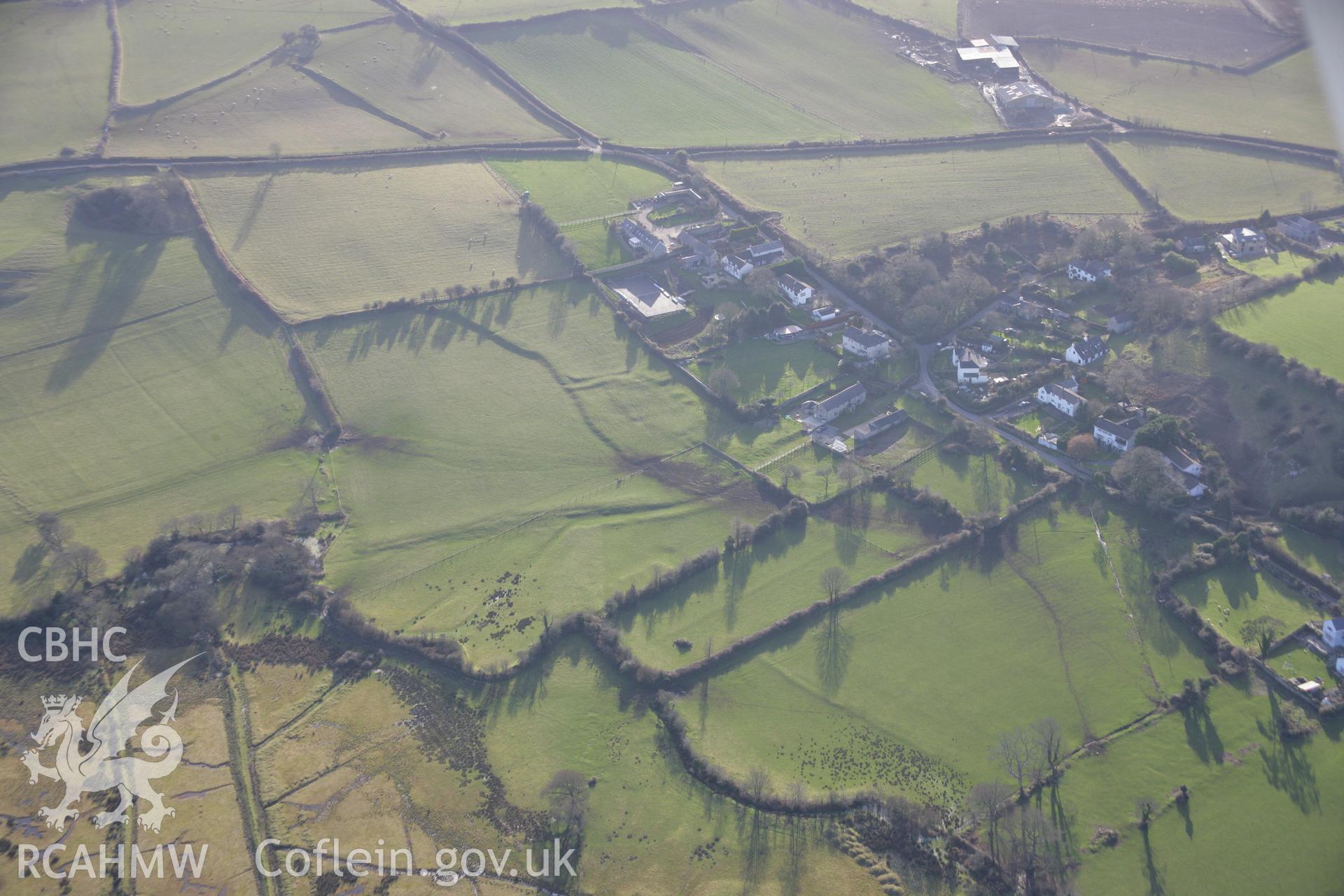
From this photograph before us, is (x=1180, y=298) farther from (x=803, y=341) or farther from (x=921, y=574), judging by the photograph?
(x=921, y=574)

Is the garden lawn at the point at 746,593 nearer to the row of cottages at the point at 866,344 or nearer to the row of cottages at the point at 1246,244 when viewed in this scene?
the row of cottages at the point at 866,344

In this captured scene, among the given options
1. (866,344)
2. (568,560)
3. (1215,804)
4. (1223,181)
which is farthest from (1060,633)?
(1223,181)

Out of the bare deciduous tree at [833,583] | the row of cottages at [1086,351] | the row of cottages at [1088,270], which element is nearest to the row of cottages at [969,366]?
the row of cottages at [1086,351]

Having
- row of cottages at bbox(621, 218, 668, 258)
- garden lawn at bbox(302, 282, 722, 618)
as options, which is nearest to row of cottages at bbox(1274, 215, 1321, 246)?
row of cottages at bbox(621, 218, 668, 258)

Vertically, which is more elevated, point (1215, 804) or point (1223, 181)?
point (1223, 181)

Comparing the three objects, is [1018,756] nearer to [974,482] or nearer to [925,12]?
[974,482]

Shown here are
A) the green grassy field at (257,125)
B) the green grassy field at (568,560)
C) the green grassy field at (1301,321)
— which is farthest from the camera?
the green grassy field at (257,125)
